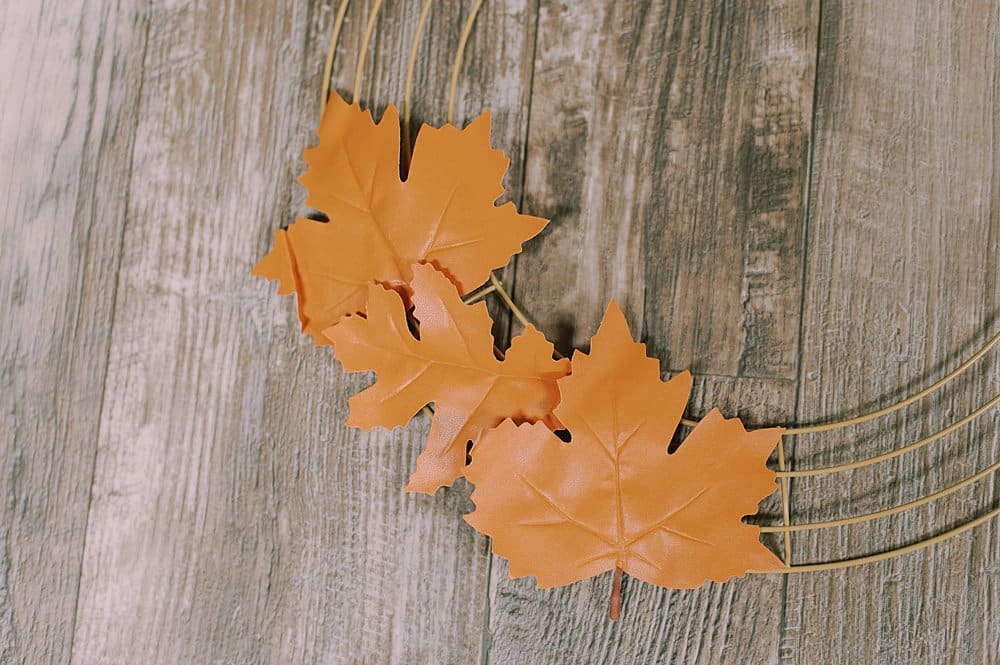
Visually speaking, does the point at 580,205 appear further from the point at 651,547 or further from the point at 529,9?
the point at 651,547

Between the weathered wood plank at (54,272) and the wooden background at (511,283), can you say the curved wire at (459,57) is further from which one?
the weathered wood plank at (54,272)

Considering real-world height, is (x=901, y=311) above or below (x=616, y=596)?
above

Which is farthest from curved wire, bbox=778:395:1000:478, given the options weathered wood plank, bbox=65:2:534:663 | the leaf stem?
weathered wood plank, bbox=65:2:534:663

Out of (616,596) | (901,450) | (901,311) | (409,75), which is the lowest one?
(616,596)

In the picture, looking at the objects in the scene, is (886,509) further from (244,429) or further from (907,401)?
(244,429)

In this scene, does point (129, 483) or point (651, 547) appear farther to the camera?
point (129, 483)

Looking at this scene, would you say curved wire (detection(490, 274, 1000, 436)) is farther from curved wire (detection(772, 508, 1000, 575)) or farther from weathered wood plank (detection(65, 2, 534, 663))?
weathered wood plank (detection(65, 2, 534, 663))

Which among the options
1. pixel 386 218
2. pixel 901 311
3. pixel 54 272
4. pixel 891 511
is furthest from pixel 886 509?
pixel 54 272

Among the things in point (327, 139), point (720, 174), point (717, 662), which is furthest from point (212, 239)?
point (717, 662)
